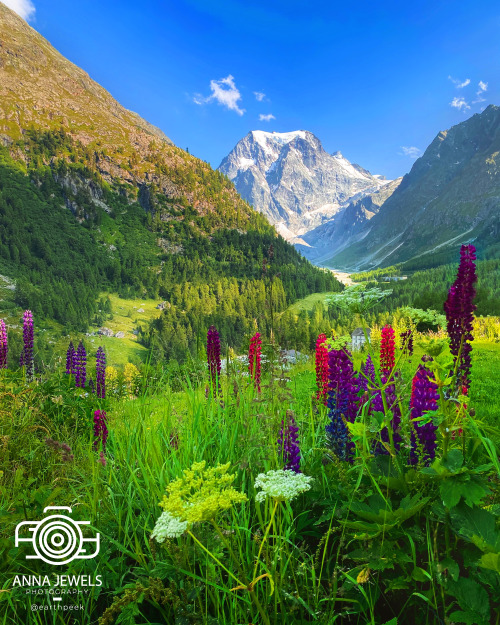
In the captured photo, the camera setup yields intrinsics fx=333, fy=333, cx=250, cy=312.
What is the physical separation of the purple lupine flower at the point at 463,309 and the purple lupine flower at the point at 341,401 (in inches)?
49.6

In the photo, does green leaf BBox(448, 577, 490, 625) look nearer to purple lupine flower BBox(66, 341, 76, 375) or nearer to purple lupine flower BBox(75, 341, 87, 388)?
purple lupine flower BBox(75, 341, 87, 388)

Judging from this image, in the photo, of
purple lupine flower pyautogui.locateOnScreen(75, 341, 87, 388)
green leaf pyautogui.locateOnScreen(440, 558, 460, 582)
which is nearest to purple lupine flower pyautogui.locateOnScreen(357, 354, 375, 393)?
green leaf pyautogui.locateOnScreen(440, 558, 460, 582)

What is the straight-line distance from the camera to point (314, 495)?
2.46 metres

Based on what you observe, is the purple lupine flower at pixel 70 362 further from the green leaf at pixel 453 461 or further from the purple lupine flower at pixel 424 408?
the green leaf at pixel 453 461

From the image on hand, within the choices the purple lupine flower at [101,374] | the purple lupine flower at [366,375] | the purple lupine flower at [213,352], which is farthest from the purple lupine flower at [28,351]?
the purple lupine flower at [366,375]

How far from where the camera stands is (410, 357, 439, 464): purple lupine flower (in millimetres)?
2471

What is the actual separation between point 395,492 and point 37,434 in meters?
4.96

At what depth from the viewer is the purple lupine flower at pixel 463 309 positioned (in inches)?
144

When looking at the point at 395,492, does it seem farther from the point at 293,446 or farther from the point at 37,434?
the point at 37,434

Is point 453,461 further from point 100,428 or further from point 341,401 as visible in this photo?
point 100,428

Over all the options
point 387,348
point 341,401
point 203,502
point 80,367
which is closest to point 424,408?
point 341,401

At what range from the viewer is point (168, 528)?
1.55 metres

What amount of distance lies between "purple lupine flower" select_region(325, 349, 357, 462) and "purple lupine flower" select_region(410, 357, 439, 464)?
60cm
